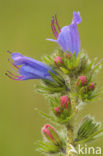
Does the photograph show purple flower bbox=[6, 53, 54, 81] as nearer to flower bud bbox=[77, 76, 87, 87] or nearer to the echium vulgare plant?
the echium vulgare plant

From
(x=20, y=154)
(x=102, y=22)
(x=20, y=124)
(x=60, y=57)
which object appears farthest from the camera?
(x=102, y=22)

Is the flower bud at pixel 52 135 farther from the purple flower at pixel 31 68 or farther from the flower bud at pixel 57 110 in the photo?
the purple flower at pixel 31 68

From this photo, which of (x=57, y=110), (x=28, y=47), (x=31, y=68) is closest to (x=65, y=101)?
(x=57, y=110)

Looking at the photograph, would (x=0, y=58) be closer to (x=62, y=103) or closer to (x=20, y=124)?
(x=20, y=124)

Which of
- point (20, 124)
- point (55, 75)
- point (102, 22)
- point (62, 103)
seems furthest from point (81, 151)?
point (102, 22)

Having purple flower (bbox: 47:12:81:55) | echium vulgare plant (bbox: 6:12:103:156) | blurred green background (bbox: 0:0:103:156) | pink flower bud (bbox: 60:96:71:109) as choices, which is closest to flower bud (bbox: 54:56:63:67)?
echium vulgare plant (bbox: 6:12:103:156)

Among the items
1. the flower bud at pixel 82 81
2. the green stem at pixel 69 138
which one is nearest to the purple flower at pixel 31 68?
the flower bud at pixel 82 81
